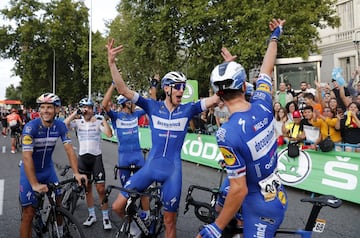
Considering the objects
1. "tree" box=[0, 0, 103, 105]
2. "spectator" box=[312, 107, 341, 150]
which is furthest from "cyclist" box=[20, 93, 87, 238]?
"tree" box=[0, 0, 103, 105]

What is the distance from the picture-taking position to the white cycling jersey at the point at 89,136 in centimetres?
572

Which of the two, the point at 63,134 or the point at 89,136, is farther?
the point at 89,136

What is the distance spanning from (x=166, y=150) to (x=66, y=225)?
4.43 ft

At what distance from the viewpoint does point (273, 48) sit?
116 inches

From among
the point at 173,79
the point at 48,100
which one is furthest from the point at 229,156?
the point at 48,100

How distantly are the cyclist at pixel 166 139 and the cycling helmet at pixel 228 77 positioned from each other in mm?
1610

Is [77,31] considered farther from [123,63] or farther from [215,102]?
[215,102]

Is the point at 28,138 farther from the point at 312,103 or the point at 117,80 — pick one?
the point at 312,103

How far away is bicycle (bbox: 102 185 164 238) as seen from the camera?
3343mm

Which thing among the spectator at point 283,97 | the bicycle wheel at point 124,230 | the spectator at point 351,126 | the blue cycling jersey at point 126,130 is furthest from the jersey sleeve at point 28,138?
the spectator at point 283,97

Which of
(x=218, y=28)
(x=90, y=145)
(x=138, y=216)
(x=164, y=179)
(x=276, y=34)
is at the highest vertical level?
(x=218, y=28)

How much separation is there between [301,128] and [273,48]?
5.30 m

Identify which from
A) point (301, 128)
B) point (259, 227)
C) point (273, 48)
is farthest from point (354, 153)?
point (259, 227)

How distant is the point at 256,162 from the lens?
221 centimetres
